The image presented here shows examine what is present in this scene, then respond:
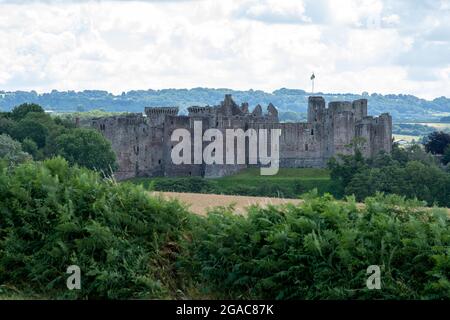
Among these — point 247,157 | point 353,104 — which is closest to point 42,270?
point 247,157

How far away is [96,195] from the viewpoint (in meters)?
16.7

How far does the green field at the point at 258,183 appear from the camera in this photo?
74.4 m

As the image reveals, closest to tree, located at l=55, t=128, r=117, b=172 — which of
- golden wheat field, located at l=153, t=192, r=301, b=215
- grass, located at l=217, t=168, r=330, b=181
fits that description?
grass, located at l=217, t=168, r=330, b=181

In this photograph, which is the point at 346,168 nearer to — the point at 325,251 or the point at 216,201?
the point at 216,201

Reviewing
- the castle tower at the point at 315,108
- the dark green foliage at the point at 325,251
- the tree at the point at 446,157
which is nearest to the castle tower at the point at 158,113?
the castle tower at the point at 315,108

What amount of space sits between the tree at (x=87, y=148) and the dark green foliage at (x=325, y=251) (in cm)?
6363

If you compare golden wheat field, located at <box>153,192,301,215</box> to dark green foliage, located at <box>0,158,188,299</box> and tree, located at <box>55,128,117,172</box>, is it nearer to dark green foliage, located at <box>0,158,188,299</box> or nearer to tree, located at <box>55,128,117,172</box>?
dark green foliage, located at <box>0,158,188,299</box>

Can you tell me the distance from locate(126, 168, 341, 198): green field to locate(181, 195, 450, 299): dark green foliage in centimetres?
5456

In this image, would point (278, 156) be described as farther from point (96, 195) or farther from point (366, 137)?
point (96, 195)

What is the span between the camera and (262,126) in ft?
296

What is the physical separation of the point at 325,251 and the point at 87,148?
2660 inches

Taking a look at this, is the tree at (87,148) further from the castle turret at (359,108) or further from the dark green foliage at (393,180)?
the castle turret at (359,108)

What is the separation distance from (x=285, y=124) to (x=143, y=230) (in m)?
78.1
